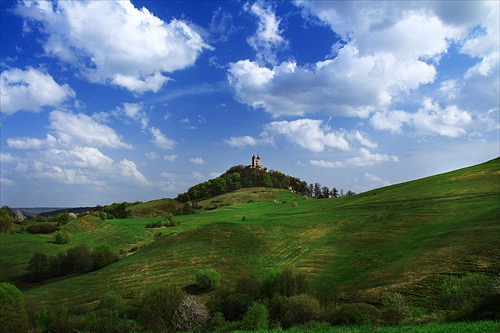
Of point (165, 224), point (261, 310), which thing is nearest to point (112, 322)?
point (261, 310)

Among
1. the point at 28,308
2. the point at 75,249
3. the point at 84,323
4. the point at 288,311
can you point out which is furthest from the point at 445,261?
the point at 75,249

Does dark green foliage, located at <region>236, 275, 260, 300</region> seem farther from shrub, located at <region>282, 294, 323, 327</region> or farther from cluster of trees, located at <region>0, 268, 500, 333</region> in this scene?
shrub, located at <region>282, 294, 323, 327</region>

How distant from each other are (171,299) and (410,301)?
22254 millimetres

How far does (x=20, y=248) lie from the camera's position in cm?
8062

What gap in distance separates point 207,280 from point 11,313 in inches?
892

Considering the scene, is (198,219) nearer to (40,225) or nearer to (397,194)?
(40,225)

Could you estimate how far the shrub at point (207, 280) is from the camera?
43156 mm

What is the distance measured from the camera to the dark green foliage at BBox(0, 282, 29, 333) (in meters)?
35.7

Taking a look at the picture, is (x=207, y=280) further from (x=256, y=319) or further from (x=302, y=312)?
(x=302, y=312)

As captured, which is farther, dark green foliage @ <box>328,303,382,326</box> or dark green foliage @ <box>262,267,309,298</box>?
dark green foliage @ <box>262,267,309,298</box>

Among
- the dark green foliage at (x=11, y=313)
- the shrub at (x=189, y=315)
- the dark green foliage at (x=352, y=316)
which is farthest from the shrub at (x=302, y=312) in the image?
the dark green foliage at (x=11, y=313)

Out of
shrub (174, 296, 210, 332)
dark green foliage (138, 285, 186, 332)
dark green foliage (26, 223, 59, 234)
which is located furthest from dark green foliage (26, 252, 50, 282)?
shrub (174, 296, 210, 332)

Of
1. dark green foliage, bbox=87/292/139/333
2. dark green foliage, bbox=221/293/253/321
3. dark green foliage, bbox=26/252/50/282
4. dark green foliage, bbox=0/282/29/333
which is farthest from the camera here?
dark green foliage, bbox=26/252/50/282

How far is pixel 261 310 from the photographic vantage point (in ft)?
86.7
